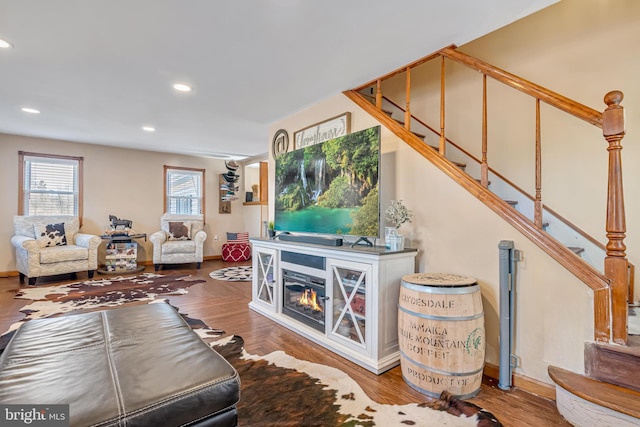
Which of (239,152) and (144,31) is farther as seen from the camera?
(239,152)

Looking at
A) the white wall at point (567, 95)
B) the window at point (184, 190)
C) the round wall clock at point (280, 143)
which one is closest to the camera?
the white wall at point (567, 95)

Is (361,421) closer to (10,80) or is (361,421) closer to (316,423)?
(316,423)

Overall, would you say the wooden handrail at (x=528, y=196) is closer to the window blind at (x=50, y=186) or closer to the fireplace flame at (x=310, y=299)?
the fireplace flame at (x=310, y=299)

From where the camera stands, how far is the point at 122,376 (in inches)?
42.4

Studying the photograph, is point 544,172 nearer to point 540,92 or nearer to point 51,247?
point 540,92

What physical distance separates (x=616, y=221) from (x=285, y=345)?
2244 mm

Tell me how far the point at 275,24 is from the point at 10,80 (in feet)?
9.12

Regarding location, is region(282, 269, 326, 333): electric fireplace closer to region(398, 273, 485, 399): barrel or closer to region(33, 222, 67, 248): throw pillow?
region(398, 273, 485, 399): barrel

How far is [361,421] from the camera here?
4.97ft

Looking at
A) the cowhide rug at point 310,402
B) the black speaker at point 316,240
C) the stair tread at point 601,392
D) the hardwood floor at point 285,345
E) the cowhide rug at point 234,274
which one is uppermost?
the black speaker at point 316,240

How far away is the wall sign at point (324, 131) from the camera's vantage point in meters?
3.02

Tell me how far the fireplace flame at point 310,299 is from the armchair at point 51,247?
4.06 metres

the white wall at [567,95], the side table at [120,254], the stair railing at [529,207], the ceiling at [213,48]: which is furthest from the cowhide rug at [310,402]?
the side table at [120,254]

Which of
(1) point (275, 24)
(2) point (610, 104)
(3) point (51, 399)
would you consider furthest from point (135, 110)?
(2) point (610, 104)
